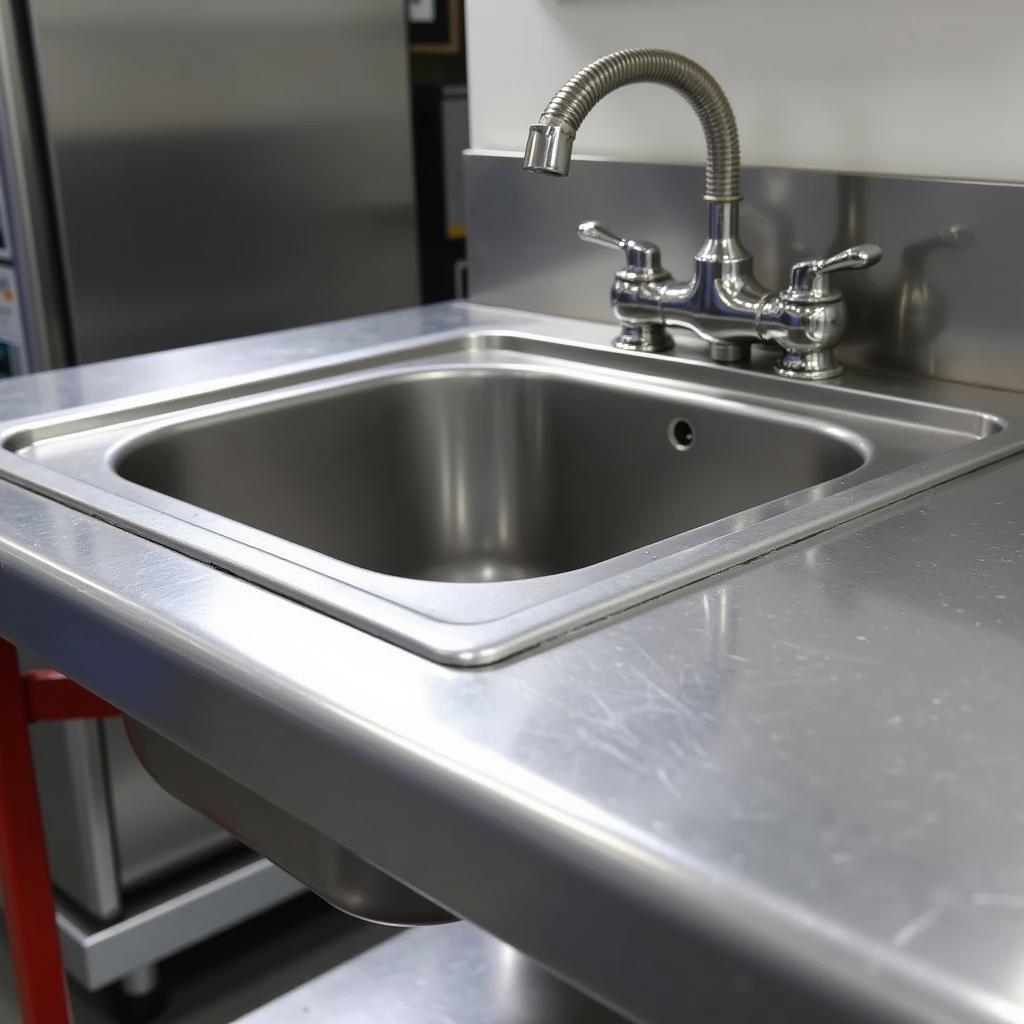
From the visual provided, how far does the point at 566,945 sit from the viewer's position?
435mm

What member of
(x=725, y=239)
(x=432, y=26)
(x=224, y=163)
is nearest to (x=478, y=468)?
(x=725, y=239)

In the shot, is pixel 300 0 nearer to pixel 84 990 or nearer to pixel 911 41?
pixel 911 41

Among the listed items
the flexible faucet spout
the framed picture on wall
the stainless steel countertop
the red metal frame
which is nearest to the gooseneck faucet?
the flexible faucet spout

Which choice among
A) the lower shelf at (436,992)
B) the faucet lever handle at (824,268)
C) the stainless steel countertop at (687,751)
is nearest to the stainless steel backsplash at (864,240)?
the faucet lever handle at (824,268)

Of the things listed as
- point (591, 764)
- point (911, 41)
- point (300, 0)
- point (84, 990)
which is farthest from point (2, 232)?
point (591, 764)

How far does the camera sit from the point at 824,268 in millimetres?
974

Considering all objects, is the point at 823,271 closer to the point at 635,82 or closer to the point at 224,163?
the point at 635,82

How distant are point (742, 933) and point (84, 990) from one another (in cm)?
165

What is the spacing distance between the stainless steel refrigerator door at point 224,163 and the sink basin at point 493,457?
72 cm

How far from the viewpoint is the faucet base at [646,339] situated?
1.14 meters

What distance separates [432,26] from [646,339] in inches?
53.7

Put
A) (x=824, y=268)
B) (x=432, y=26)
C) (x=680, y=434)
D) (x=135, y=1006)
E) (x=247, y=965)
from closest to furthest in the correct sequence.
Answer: (x=824, y=268)
(x=680, y=434)
(x=135, y=1006)
(x=247, y=965)
(x=432, y=26)

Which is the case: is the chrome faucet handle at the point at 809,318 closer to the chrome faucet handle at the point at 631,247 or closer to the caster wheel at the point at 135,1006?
the chrome faucet handle at the point at 631,247

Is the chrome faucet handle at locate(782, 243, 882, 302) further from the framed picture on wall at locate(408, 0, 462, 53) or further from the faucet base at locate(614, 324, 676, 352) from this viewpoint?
the framed picture on wall at locate(408, 0, 462, 53)
